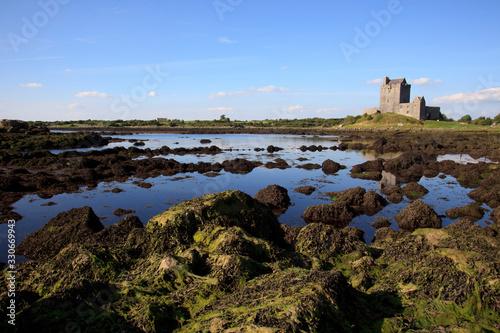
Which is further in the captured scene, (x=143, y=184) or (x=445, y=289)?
(x=143, y=184)

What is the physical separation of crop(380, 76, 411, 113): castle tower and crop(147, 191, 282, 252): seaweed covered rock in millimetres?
90771

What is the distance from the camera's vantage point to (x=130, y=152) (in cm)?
3403

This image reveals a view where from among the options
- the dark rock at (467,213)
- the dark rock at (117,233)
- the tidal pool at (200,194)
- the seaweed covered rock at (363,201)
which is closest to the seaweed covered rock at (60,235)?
the tidal pool at (200,194)

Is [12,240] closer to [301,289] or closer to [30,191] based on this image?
[30,191]

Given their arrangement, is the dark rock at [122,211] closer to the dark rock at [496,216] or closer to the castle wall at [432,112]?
the dark rock at [496,216]

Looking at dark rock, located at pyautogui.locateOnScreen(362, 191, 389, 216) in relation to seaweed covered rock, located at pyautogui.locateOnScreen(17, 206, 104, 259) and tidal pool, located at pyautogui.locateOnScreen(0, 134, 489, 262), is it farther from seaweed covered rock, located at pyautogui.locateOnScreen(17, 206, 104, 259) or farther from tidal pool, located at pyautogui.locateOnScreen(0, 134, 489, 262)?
seaweed covered rock, located at pyautogui.locateOnScreen(17, 206, 104, 259)

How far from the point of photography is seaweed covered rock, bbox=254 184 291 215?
13844mm

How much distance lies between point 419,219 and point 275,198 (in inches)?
233

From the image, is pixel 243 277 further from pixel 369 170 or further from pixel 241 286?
pixel 369 170

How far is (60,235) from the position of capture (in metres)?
8.82

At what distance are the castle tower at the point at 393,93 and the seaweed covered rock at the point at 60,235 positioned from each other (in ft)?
302

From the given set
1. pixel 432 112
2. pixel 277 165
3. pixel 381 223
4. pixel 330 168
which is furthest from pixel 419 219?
pixel 432 112

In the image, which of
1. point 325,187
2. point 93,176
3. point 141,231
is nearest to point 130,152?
point 93,176

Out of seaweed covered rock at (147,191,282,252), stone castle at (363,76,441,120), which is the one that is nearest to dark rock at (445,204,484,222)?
seaweed covered rock at (147,191,282,252)
